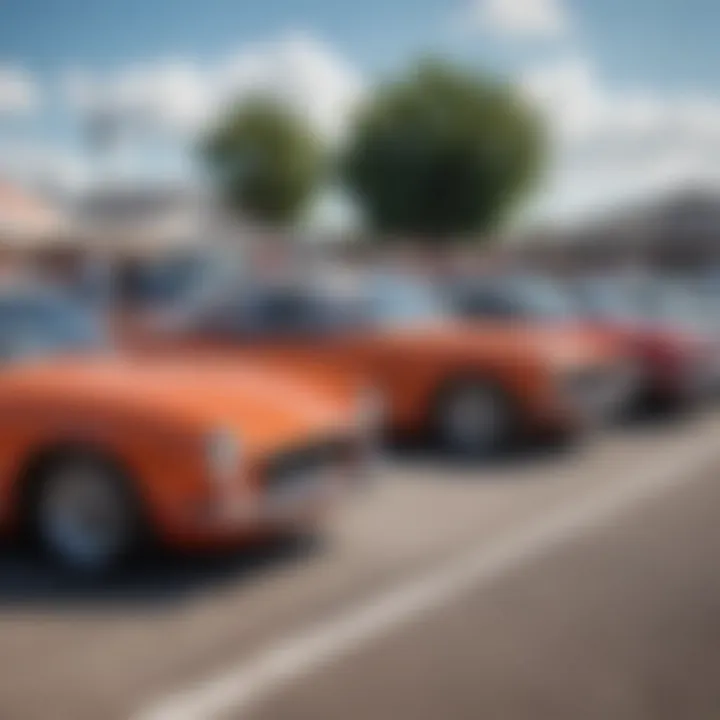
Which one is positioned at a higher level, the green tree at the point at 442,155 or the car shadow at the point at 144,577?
the green tree at the point at 442,155

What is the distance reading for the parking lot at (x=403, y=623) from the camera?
4.09 m

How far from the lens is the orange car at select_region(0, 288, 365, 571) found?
5.35 meters

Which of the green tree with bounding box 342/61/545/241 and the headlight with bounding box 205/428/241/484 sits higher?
the green tree with bounding box 342/61/545/241

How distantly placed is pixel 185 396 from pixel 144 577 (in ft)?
2.78

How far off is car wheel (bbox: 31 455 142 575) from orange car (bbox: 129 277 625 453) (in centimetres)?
330

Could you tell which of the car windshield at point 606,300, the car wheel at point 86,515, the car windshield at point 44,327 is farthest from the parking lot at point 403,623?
the car windshield at point 606,300

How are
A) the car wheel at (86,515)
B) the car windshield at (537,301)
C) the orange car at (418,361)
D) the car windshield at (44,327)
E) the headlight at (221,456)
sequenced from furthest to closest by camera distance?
the car windshield at (537,301) → the orange car at (418,361) → the car windshield at (44,327) → the car wheel at (86,515) → the headlight at (221,456)

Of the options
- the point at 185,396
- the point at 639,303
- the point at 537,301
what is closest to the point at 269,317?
the point at 537,301

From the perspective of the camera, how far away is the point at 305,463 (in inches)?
230

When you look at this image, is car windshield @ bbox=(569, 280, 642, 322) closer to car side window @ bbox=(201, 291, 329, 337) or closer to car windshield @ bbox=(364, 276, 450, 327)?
car windshield @ bbox=(364, 276, 450, 327)

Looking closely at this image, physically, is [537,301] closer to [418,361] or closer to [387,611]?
[418,361]

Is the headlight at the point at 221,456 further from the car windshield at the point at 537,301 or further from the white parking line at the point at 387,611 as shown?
the car windshield at the point at 537,301

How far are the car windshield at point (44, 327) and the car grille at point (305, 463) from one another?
4.61 feet

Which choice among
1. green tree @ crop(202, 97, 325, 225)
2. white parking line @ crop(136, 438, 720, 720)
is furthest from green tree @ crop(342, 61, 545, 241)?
white parking line @ crop(136, 438, 720, 720)
